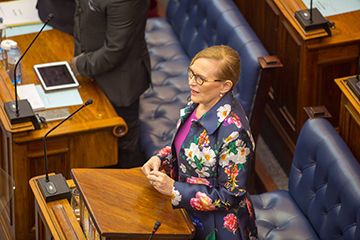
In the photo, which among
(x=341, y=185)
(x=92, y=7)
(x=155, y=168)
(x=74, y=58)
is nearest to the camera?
(x=155, y=168)

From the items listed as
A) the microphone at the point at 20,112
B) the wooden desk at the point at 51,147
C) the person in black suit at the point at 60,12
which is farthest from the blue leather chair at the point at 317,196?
the person in black suit at the point at 60,12

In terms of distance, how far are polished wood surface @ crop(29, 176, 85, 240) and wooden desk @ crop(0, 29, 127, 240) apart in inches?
23.2

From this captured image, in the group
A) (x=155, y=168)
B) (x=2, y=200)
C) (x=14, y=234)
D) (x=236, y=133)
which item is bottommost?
(x=14, y=234)

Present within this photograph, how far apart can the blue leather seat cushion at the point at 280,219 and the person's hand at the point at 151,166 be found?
732 millimetres

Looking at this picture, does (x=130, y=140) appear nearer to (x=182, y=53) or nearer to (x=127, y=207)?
(x=182, y=53)

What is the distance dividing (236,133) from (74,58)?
159cm

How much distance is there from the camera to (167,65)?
4.19 metres

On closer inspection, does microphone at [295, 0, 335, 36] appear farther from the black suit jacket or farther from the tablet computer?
the tablet computer

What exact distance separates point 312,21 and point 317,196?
3.08ft

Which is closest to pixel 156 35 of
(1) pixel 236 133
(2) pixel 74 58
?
(2) pixel 74 58

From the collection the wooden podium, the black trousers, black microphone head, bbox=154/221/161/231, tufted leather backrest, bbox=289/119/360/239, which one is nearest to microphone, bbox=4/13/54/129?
the black trousers

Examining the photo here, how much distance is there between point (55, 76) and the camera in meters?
3.60

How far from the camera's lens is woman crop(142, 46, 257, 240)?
7.18ft

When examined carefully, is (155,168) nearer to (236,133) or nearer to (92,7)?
(236,133)
